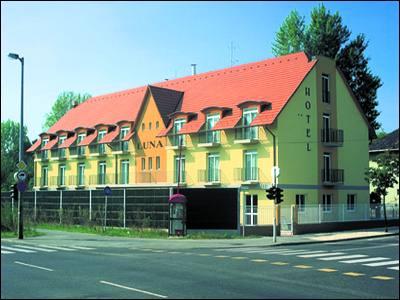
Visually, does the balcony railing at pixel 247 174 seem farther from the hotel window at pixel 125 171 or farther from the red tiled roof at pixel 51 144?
the red tiled roof at pixel 51 144

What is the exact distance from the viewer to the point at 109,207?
36.9m

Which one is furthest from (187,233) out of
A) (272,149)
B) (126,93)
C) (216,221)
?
(126,93)

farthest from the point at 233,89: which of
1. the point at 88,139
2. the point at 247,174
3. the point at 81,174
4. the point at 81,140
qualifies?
the point at 81,174

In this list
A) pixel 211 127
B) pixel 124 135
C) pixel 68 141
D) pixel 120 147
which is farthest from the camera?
pixel 68 141

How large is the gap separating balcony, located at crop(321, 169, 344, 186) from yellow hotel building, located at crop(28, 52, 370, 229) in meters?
0.08

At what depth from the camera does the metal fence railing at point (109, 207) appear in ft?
108

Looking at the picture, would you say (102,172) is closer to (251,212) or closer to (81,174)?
(81,174)

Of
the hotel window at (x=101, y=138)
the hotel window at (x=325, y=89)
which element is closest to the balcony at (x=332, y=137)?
the hotel window at (x=325, y=89)

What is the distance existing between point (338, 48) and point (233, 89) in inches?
569

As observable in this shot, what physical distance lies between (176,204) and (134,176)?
1863 centimetres

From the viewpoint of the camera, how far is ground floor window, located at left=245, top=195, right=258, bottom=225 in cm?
3694

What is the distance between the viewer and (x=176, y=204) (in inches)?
1182

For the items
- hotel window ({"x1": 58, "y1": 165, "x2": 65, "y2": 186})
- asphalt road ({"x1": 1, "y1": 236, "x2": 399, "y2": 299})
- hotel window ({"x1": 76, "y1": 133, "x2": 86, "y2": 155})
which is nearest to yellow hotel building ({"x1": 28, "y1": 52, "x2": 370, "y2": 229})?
hotel window ({"x1": 76, "y1": 133, "x2": 86, "y2": 155})

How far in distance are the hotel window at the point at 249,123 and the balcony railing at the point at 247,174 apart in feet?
7.94
